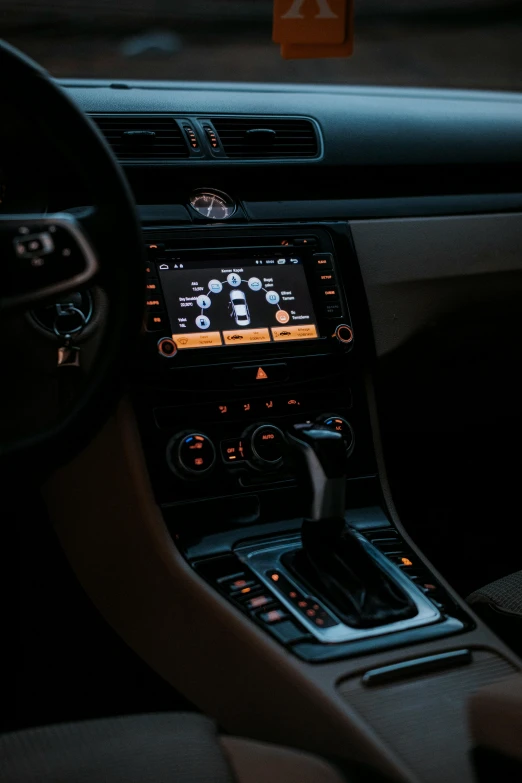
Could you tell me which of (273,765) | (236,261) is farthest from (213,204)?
(273,765)

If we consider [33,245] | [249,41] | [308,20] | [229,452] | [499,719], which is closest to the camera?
[499,719]

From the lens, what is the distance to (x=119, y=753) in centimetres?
96

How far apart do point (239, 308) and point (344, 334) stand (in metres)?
0.20

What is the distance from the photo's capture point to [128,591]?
62.2 inches

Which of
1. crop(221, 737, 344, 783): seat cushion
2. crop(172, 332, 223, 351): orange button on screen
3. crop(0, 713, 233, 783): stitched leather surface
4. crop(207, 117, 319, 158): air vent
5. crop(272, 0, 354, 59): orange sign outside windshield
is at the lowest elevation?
crop(221, 737, 344, 783): seat cushion

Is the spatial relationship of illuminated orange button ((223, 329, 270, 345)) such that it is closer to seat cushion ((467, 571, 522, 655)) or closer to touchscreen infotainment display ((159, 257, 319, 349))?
touchscreen infotainment display ((159, 257, 319, 349))

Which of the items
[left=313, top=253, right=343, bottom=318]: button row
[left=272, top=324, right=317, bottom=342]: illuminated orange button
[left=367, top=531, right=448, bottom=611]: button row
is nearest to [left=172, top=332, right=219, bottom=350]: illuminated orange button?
[left=272, top=324, right=317, bottom=342]: illuminated orange button

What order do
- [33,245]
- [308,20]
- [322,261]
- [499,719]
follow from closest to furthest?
[499,719] < [33,245] < [308,20] < [322,261]

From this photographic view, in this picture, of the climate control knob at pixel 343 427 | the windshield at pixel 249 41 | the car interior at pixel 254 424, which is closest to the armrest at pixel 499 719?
the car interior at pixel 254 424

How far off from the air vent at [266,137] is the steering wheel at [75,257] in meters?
0.65

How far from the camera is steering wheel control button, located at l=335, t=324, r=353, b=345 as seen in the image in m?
1.67

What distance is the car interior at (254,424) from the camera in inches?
41.6

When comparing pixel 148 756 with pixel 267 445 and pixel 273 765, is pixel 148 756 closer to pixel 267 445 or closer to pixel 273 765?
pixel 273 765

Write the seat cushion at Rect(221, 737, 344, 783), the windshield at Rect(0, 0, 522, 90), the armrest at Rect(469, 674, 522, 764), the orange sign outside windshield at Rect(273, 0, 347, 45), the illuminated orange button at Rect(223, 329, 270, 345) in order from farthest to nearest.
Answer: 1. the windshield at Rect(0, 0, 522, 90)
2. the illuminated orange button at Rect(223, 329, 270, 345)
3. the orange sign outside windshield at Rect(273, 0, 347, 45)
4. the seat cushion at Rect(221, 737, 344, 783)
5. the armrest at Rect(469, 674, 522, 764)
